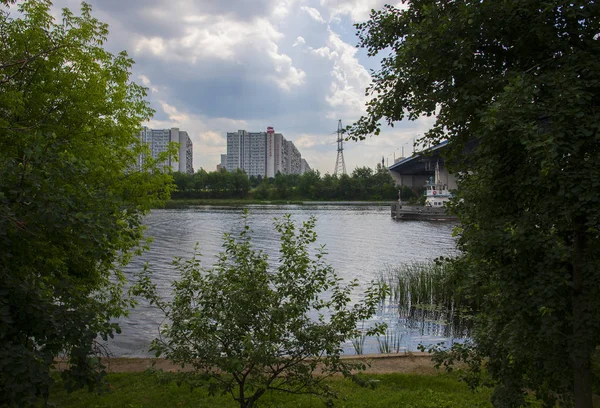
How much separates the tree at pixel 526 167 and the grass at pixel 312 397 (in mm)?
2269

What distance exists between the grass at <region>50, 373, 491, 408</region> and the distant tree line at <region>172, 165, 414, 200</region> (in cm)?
10997

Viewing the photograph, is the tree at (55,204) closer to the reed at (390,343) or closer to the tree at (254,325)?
the tree at (254,325)

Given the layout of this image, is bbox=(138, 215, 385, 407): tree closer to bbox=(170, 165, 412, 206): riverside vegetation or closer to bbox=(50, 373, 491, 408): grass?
bbox=(50, 373, 491, 408): grass

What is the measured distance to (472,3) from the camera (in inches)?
139

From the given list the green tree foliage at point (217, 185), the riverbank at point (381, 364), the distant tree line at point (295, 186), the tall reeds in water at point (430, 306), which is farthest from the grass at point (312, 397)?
the green tree foliage at point (217, 185)

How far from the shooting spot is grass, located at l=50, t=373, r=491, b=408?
19.7 ft

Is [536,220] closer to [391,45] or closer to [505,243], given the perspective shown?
[505,243]

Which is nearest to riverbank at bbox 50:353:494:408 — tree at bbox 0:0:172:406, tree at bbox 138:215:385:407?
tree at bbox 138:215:385:407

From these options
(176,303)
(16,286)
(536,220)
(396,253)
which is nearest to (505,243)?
(536,220)

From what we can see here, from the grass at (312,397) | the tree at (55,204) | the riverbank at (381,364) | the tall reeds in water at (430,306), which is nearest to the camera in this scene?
the tree at (55,204)

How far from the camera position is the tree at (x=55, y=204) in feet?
10.0

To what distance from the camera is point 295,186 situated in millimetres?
Result: 140000

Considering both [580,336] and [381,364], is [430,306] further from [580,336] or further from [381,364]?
[580,336]

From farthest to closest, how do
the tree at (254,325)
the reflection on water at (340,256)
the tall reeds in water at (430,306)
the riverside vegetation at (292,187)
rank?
1. the riverside vegetation at (292,187)
2. the tall reeds in water at (430,306)
3. the reflection on water at (340,256)
4. the tree at (254,325)
